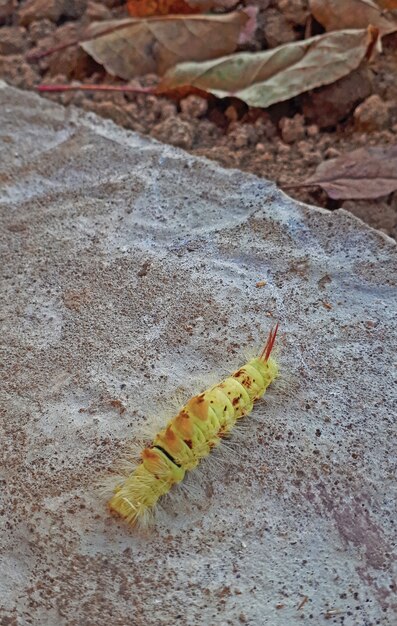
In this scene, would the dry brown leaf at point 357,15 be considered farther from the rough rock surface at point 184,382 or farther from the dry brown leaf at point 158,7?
the rough rock surface at point 184,382

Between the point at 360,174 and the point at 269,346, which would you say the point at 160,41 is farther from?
the point at 269,346

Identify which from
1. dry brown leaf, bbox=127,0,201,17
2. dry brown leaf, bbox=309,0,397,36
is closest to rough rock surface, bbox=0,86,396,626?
dry brown leaf, bbox=127,0,201,17

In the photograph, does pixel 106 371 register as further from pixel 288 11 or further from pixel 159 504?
pixel 288 11

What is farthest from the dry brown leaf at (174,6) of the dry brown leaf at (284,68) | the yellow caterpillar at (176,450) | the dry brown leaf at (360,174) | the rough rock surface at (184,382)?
the yellow caterpillar at (176,450)

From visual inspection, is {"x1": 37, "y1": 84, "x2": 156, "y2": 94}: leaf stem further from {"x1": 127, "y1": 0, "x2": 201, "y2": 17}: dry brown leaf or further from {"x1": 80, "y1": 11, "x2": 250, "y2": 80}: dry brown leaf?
{"x1": 127, "y1": 0, "x2": 201, "y2": 17}: dry brown leaf

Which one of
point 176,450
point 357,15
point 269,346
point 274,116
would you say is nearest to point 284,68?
point 274,116

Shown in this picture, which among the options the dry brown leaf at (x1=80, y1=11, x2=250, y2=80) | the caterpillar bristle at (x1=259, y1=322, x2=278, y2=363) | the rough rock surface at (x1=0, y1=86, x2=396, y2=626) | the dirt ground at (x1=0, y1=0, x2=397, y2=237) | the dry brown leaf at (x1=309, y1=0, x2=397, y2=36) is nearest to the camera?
the rough rock surface at (x1=0, y1=86, x2=396, y2=626)
